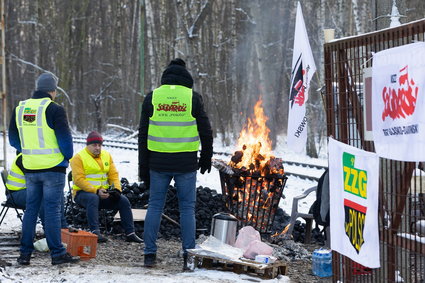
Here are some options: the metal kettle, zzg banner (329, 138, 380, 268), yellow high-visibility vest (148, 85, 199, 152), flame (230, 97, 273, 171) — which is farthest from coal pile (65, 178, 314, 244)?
zzg banner (329, 138, 380, 268)

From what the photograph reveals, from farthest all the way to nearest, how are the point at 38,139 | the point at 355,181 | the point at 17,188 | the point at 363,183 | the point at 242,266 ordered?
the point at 17,188, the point at 38,139, the point at 242,266, the point at 355,181, the point at 363,183

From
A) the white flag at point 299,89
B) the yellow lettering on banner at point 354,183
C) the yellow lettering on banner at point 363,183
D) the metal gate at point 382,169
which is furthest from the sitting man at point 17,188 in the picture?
the yellow lettering on banner at point 363,183

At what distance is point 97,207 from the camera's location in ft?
30.6

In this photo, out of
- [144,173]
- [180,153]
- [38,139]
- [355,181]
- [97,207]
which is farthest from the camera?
[97,207]

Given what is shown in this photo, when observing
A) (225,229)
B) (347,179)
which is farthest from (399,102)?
(225,229)

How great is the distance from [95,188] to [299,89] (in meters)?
2.93

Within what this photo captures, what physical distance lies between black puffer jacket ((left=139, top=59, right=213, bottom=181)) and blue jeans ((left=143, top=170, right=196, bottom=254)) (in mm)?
95

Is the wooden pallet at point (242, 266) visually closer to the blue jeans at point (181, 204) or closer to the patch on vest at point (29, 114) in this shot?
the blue jeans at point (181, 204)

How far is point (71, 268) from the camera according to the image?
7496 millimetres

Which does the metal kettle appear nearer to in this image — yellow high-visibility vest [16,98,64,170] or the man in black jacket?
the man in black jacket

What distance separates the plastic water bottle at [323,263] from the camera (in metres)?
7.54

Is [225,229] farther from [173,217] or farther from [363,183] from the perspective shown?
[363,183]

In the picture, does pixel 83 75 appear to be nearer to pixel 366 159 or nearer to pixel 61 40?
pixel 61 40

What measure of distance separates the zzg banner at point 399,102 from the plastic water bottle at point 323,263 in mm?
2484
